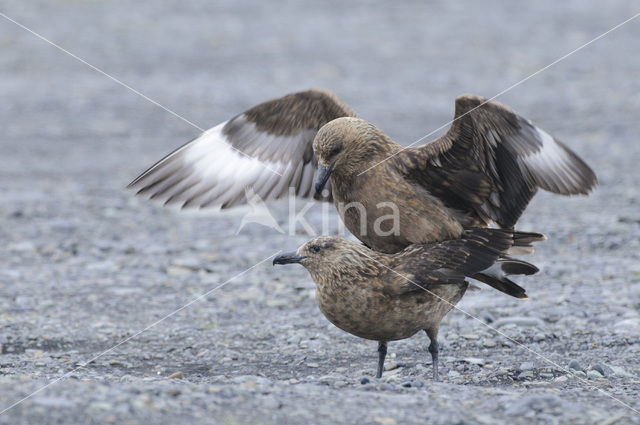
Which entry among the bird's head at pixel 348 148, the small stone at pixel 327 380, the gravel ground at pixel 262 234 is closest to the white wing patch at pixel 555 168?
the bird's head at pixel 348 148

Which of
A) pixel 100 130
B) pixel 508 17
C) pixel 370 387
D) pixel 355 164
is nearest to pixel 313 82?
pixel 100 130

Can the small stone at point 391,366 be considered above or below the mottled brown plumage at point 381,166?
below

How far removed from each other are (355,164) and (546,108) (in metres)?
8.42

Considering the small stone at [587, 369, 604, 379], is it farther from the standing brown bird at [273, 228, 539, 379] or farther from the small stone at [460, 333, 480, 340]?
the small stone at [460, 333, 480, 340]

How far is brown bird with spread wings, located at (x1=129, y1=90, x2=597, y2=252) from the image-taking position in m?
4.83

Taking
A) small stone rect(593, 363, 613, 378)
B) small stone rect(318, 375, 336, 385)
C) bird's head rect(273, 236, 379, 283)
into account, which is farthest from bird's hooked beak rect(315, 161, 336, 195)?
small stone rect(593, 363, 613, 378)

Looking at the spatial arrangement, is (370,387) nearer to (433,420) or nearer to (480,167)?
(433,420)

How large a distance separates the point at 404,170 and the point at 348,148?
36 cm

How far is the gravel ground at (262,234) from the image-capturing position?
3826 mm

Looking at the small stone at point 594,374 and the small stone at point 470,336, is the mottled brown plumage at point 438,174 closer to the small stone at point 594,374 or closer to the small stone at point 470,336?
the small stone at point 470,336

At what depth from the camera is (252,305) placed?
626 centimetres

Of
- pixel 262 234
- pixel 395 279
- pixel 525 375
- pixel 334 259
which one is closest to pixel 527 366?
pixel 525 375

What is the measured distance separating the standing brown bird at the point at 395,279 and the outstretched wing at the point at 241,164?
1058mm

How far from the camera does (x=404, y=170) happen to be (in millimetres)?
4938
